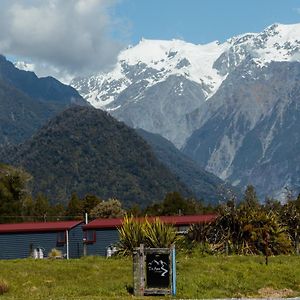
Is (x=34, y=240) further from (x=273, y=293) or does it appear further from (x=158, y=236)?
(x=273, y=293)

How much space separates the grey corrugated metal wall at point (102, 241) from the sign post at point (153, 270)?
123 ft

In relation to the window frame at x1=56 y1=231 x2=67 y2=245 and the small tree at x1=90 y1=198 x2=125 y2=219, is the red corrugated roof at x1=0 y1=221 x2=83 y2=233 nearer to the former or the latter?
the window frame at x1=56 y1=231 x2=67 y2=245

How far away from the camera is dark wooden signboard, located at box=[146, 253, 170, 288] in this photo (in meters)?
26.2

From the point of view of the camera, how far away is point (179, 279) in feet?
→ 90.7

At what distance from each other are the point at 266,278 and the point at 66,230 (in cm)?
4109

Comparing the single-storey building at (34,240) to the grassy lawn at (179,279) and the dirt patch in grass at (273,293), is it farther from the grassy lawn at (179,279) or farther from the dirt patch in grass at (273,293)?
the dirt patch in grass at (273,293)

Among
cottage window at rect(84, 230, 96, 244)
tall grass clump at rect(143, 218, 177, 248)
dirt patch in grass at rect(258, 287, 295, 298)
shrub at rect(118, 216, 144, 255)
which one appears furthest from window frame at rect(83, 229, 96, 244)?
dirt patch in grass at rect(258, 287, 295, 298)

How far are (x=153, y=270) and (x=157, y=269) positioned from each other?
162 millimetres

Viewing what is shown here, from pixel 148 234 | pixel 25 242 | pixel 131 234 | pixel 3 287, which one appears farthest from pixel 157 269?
pixel 25 242

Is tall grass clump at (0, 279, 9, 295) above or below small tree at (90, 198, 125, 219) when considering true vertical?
below

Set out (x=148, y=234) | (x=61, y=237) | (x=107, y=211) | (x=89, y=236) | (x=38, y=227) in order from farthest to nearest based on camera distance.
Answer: (x=107, y=211) → (x=61, y=237) → (x=38, y=227) → (x=89, y=236) → (x=148, y=234)

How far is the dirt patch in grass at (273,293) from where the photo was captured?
85.1ft

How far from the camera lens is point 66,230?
6794 cm

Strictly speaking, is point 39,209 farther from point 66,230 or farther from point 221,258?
point 221,258
